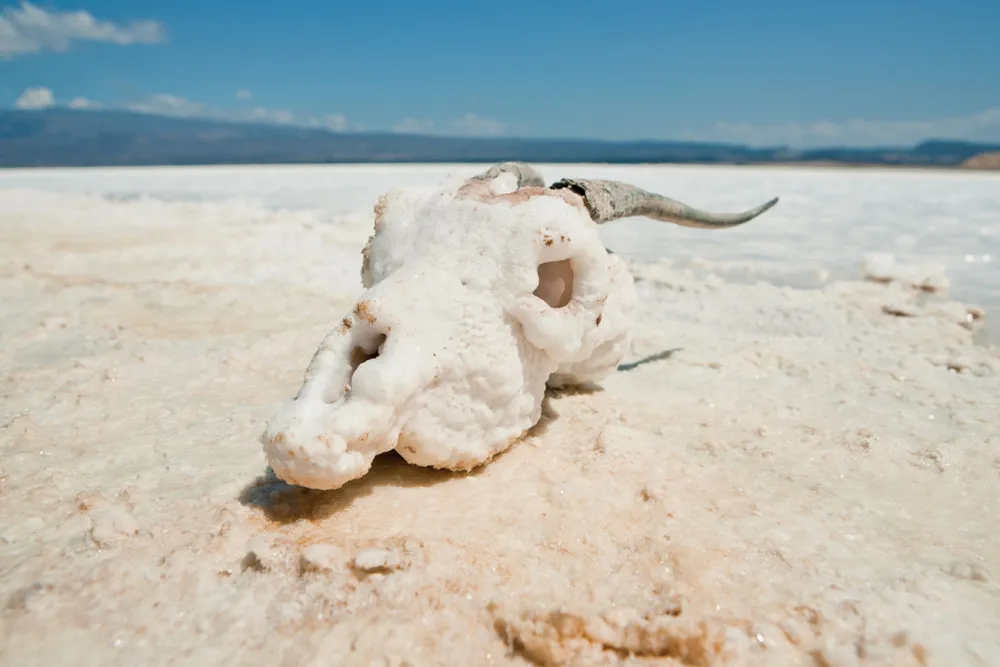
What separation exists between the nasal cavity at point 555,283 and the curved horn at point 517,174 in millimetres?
394

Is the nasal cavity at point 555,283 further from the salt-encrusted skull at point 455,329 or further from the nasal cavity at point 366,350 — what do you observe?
the nasal cavity at point 366,350

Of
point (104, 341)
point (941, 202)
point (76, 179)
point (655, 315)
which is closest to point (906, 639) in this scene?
point (655, 315)

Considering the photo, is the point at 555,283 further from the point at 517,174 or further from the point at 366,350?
the point at 366,350

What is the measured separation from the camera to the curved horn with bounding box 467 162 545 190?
2.96m

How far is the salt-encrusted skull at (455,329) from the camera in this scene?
2.14 m

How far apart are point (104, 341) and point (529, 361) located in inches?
119

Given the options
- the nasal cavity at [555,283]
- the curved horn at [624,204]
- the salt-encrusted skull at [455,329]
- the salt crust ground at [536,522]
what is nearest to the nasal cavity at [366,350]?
the salt-encrusted skull at [455,329]

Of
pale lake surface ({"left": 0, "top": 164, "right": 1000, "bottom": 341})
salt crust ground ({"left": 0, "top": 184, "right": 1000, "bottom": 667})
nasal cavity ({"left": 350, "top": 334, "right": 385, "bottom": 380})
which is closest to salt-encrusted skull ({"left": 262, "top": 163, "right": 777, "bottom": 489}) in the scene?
nasal cavity ({"left": 350, "top": 334, "right": 385, "bottom": 380})

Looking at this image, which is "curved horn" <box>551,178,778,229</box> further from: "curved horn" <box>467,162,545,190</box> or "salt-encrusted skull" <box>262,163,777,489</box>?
"curved horn" <box>467,162,545,190</box>

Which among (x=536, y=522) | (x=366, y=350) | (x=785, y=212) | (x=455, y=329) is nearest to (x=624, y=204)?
(x=455, y=329)

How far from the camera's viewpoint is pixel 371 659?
1.63m

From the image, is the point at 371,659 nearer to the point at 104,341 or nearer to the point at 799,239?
the point at 104,341

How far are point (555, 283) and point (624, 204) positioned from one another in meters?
0.52

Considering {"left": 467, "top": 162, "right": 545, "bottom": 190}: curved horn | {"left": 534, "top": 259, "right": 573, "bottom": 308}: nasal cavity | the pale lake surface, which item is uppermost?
{"left": 467, "top": 162, "right": 545, "bottom": 190}: curved horn
